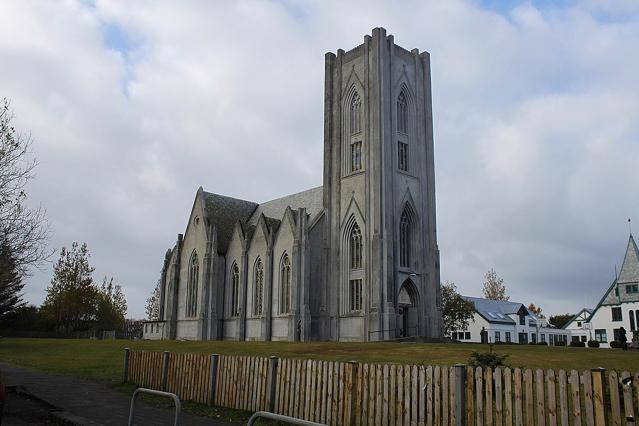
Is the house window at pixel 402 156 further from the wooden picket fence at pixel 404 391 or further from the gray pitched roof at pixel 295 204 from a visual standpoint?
the wooden picket fence at pixel 404 391

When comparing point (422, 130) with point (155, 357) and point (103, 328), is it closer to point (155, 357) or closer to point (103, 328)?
point (155, 357)

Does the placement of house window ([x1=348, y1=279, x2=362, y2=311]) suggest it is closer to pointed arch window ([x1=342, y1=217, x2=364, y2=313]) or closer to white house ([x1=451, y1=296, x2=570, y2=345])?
pointed arch window ([x1=342, y1=217, x2=364, y2=313])

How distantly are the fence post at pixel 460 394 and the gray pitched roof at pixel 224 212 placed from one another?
50.3 m

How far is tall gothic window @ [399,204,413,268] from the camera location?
48156mm

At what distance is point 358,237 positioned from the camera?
48250 mm

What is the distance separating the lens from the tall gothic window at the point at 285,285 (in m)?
50.3

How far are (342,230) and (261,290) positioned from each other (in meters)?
10.3

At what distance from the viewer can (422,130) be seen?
51.9m

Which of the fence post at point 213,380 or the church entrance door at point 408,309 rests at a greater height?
the church entrance door at point 408,309

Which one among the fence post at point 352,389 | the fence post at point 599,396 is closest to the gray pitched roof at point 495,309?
the fence post at point 352,389

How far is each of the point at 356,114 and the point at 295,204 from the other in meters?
13.1

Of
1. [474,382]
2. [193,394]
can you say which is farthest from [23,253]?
[474,382]

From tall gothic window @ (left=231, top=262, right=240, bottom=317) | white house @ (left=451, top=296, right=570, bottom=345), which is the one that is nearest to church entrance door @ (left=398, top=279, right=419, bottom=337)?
tall gothic window @ (left=231, top=262, right=240, bottom=317)

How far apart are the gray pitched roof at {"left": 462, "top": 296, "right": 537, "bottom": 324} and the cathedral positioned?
131 feet
